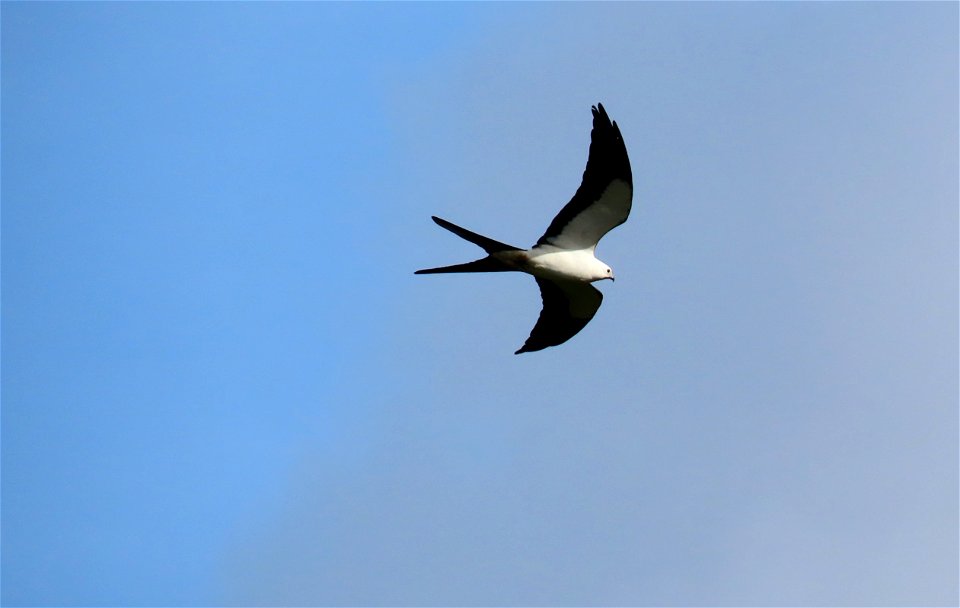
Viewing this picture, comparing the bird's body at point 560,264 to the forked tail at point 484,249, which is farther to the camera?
the bird's body at point 560,264

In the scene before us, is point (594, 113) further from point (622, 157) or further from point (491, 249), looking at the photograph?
point (491, 249)

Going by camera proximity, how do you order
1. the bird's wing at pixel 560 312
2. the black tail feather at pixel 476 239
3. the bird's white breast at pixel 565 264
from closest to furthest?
the black tail feather at pixel 476 239 → the bird's white breast at pixel 565 264 → the bird's wing at pixel 560 312

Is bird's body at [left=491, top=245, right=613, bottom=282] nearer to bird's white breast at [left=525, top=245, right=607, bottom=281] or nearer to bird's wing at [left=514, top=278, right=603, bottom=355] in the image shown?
bird's white breast at [left=525, top=245, right=607, bottom=281]

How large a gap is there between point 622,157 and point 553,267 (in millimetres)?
1903

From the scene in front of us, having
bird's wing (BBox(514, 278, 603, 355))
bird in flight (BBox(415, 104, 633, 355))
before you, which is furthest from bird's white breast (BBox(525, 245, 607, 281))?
bird's wing (BBox(514, 278, 603, 355))

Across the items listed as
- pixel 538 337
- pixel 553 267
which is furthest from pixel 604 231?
pixel 538 337

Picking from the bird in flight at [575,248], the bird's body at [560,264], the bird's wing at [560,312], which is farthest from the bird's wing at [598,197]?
the bird's wing at [560,312]

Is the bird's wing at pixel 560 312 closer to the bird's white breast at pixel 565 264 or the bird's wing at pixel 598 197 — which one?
the bird's white breast at pixel 565 264

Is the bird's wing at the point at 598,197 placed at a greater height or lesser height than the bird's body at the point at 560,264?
greater

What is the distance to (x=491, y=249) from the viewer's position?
18.2 m

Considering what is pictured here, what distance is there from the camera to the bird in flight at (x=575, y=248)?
17.6 metres

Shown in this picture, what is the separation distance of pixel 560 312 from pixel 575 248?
1203 mm

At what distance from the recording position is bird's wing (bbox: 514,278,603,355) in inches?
756

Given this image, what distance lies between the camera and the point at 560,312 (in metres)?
19.6
